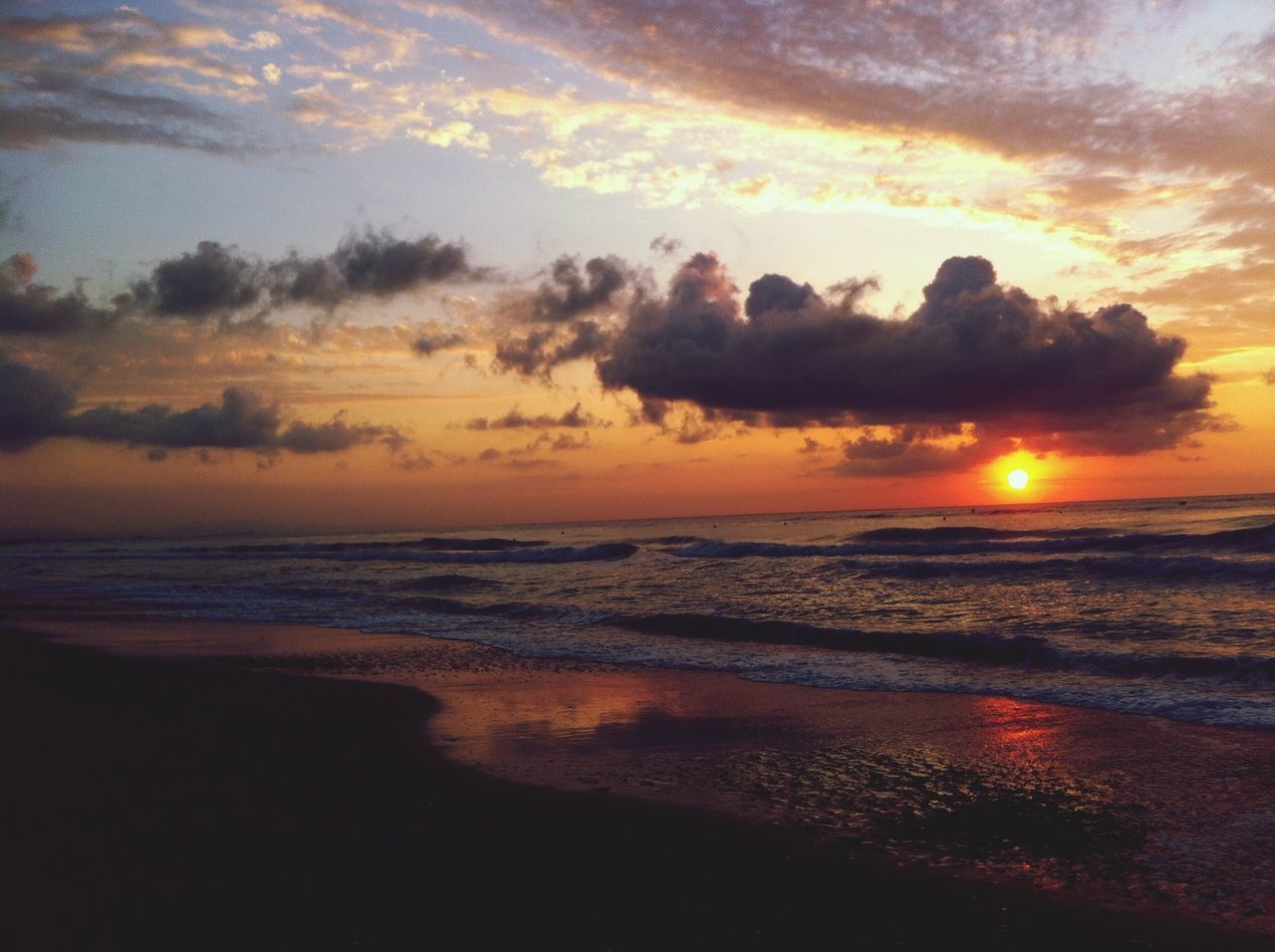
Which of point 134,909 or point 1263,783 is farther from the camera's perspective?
point 1263,783

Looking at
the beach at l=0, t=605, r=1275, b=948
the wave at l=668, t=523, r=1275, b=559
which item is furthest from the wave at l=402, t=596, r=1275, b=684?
the wave at l=668, t=523, r=1275, b=559

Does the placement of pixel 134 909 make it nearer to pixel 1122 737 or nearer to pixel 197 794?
pixel 197 794

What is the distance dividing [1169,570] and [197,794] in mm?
27829

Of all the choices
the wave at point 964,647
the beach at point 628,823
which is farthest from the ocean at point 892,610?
the beach at point 628,823

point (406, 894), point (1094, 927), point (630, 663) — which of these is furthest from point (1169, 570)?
point (406, 894)

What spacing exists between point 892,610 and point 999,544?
24.0 m

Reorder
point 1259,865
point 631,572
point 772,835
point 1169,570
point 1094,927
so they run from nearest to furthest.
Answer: point 1094,927 < point 1259,865 < point 772,835 < point 1169,570 < point 631,572

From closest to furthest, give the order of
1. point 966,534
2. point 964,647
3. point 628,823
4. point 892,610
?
1. point 628,823
2. point 964,647
3. point 892,610
4. point 966,534

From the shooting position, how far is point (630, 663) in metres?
16.5

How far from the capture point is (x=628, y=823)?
7340 mm

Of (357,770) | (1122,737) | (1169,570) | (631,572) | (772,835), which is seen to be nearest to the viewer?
(772,835)

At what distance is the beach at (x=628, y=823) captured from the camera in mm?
5398

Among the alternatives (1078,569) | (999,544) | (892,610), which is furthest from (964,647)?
(999,544)

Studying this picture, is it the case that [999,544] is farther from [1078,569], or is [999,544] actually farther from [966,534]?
[1078,569]
